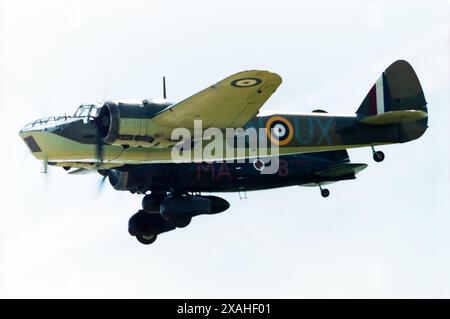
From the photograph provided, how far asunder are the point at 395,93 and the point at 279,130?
4.04 m

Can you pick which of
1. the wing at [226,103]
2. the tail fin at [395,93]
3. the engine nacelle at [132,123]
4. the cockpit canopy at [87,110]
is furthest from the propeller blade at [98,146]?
the tail fin at [395,93]

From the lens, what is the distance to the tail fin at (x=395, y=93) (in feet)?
101

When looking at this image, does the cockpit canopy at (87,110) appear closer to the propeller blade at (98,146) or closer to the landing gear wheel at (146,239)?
the propeller blade at (98,146)

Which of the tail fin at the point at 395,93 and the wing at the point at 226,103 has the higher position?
the tail fin at the point at 395,93

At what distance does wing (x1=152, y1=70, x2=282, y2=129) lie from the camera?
2523 cm

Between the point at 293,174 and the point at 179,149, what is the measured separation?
17.5 ft

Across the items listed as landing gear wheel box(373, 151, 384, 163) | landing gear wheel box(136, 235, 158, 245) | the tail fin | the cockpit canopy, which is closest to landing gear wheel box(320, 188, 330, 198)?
the tail fin

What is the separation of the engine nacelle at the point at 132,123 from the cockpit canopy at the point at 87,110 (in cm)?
92

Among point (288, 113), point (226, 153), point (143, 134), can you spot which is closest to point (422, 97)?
point (288, 113)

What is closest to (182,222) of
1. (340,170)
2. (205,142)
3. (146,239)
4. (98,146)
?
(146,239)

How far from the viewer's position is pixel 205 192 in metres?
30.9

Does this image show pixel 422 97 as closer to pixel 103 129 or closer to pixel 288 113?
pixel 288 113

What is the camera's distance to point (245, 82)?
25281 millimetres

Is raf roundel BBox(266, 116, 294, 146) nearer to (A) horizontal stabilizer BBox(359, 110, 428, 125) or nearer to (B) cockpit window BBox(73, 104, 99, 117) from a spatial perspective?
(A) horizontal stabilizer BBox(359, 110, 428, 125)
